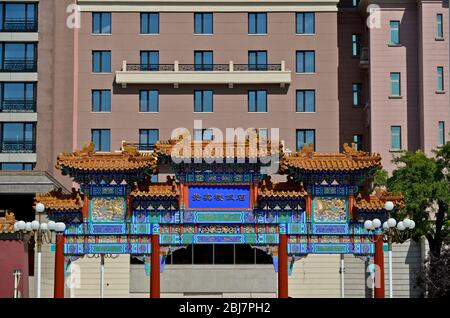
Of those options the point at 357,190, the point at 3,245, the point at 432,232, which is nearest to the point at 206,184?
the point at 357,190

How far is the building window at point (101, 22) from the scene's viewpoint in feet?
141

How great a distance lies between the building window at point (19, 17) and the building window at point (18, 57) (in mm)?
853

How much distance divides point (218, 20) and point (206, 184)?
2058 centimetres

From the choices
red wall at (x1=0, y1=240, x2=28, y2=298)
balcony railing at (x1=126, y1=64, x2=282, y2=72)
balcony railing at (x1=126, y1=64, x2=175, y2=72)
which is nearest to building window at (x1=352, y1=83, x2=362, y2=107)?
balcony railing at (x1=126, y1=64, x2=282, y2=72)

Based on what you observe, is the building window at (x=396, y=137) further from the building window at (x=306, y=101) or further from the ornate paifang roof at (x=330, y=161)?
the ornate paifang roof at (x=330, y=161)

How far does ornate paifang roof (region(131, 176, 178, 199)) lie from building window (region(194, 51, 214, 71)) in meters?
18.9

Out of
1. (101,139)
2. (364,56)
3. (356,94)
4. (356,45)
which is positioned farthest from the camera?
(356,45)

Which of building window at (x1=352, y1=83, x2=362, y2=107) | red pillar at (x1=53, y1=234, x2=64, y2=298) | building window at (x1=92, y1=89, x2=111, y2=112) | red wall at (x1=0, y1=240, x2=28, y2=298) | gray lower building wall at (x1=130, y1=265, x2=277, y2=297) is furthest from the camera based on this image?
building window at (x1=352, y1=83, x2=362, y2=107)

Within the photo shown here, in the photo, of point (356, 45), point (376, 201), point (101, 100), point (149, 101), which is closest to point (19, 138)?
point (101, 100)

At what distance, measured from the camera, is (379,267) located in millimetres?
23844

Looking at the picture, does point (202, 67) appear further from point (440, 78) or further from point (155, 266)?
point (155, 266)

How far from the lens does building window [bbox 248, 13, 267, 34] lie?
43.1 m

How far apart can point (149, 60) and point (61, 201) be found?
1947cm

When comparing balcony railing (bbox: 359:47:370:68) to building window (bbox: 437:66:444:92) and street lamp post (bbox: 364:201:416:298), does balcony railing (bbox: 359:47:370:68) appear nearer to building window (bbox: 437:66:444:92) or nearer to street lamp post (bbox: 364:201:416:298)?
building window (bbox: 437:66:444:92)
